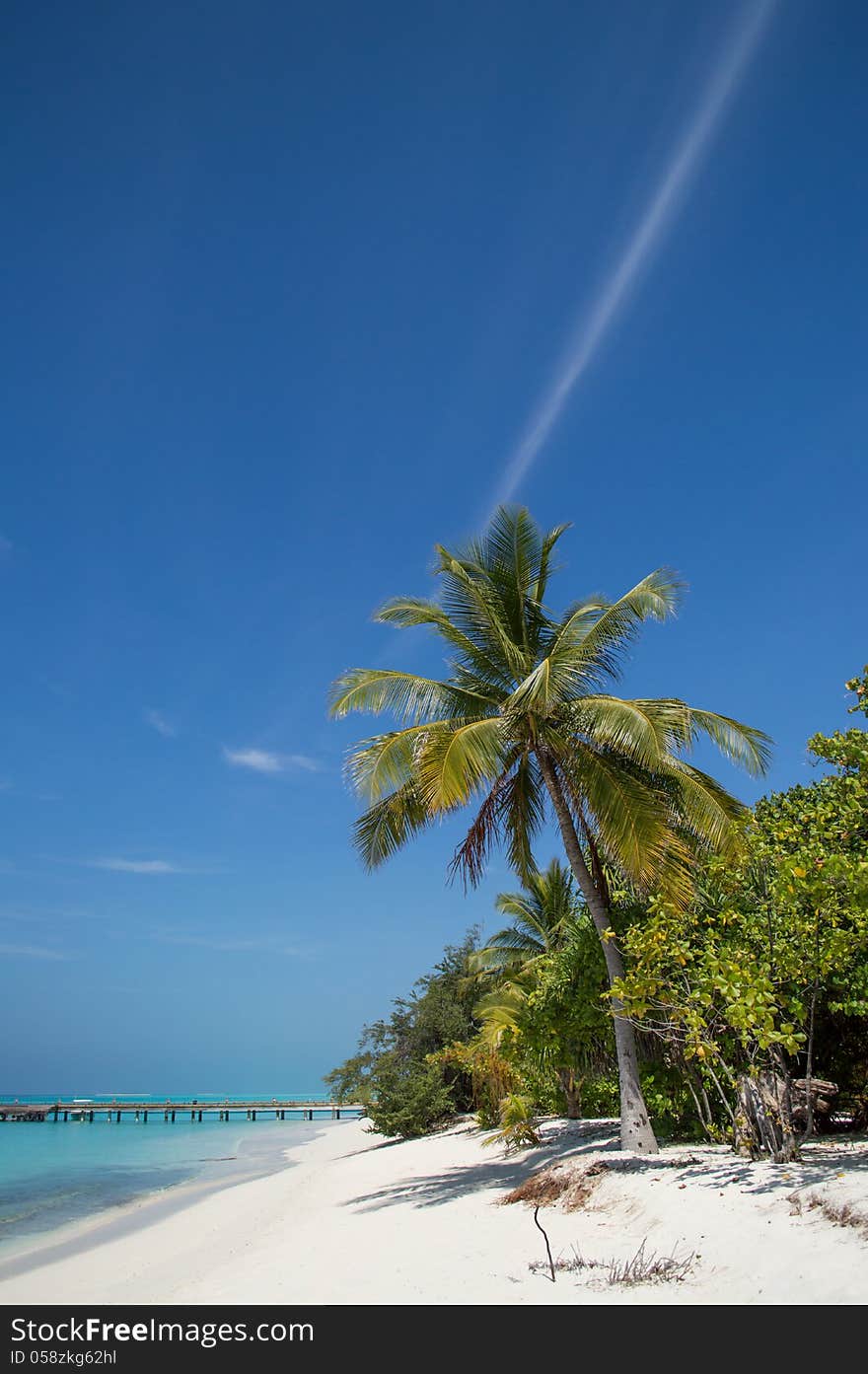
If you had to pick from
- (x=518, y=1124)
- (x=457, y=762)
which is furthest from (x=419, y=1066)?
(x=457, y=762)

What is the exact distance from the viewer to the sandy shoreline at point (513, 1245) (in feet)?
17.1

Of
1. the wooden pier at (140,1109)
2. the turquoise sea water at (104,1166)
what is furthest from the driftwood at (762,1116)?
the wooden pier at (140,1109)

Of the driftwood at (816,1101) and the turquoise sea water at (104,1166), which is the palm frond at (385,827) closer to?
the driftwood at (816,1101)

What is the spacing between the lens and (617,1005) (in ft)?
35.2

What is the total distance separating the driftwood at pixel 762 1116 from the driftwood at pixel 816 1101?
255mm

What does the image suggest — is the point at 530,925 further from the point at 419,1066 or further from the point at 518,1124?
the point at 518,1124

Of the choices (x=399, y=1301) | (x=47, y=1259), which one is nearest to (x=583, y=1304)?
(x=399, y=1301)

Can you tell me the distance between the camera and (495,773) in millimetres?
11070

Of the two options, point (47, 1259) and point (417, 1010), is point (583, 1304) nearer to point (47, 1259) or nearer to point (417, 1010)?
point (47, 1259)

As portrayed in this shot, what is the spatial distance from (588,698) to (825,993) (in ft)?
15.5

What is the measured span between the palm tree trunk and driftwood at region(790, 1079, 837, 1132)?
74.5 inches

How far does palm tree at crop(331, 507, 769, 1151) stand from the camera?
33.9 ft

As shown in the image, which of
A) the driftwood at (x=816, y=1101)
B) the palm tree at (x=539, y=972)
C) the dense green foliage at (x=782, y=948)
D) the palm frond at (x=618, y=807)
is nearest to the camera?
the dense green foliage at (x=782, y=948)

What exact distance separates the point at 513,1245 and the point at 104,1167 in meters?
30.4
